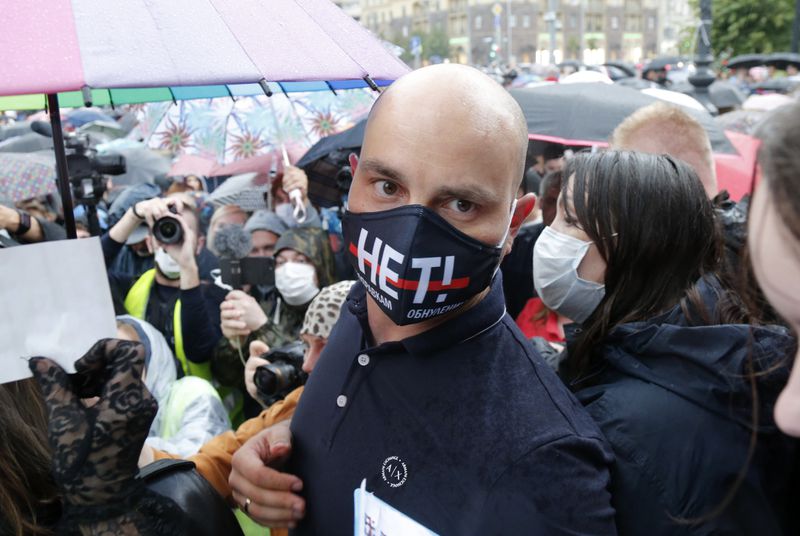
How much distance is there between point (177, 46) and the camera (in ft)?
4.63

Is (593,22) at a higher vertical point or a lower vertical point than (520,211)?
lower

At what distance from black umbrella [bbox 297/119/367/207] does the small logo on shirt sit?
3.68m

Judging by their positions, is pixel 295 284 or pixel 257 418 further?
pixel 295 284

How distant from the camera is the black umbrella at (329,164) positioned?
504 centimetres

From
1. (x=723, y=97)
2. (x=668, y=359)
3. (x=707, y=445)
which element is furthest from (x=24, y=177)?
(x=723, y=97)

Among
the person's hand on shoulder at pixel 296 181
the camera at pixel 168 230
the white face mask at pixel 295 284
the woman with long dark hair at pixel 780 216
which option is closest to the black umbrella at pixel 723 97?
the person's hand on shoulder at pixel 296 181

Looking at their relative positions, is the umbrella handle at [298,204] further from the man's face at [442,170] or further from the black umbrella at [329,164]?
the man's face at [442,170]

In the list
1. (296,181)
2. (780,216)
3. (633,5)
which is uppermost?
(780,216)

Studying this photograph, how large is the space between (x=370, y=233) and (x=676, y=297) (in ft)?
2.92

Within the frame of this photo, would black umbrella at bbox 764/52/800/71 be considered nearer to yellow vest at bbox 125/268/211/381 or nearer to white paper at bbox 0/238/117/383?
yellow vest at bbox 125/268/211/381

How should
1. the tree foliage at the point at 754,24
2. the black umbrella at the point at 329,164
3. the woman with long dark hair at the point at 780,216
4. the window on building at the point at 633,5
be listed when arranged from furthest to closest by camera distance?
the window on building at the point at 633,5 < the tree foliage at the point at 754,24 < the black umbrella at the point at 329,164 < the woman with long dark hair at the point at 780,216

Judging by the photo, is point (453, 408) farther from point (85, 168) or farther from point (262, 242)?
point (262, 242)

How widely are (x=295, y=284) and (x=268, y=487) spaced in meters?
2.09

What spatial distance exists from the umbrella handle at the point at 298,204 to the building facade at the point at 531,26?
8065 centimetres
